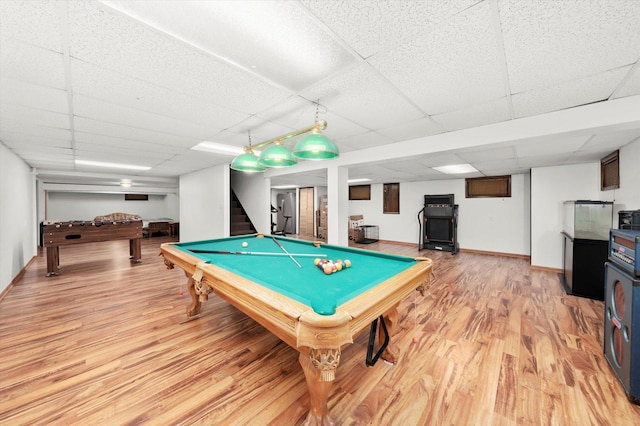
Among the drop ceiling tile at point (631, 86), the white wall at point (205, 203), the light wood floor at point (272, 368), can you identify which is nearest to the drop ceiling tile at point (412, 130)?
the drop ceiling tile at point (631, 86)

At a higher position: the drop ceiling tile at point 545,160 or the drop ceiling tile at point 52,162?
the drop ceiling tile at point 52,162

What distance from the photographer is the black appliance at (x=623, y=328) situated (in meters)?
1.61

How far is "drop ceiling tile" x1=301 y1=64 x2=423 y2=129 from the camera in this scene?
1879 mm

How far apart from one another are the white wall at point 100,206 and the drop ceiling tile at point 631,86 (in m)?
13.0

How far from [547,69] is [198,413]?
3.32 metres

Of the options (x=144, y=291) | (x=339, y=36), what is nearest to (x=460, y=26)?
(x=339, y=36)

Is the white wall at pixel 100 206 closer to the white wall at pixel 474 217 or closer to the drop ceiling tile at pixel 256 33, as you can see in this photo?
the white wall at pixel 474 217

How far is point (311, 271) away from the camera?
206 cm

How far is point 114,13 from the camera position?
1.24 meters

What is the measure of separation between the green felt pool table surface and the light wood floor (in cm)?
76

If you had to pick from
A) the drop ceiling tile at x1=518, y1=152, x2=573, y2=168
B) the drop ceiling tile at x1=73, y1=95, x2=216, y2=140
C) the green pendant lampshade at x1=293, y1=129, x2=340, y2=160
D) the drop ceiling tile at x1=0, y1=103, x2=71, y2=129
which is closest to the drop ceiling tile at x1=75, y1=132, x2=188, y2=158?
the drop ceiling tile at x1=0, y1=103, x2=71, y2=129

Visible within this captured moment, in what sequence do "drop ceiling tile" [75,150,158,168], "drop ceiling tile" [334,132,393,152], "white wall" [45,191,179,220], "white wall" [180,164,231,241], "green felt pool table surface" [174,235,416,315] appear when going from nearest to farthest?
1. "green felt pool table surface" [174,235,416,315]
2. "drop ceiling tile" [334,132,393,152]
3. "drop ceiling tile" [75,150,158,168]
4. "white wall" [180,164,231,241]
5. "white wall" [45,191,179,220]

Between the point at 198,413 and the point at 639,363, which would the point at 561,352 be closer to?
the point at 639,363

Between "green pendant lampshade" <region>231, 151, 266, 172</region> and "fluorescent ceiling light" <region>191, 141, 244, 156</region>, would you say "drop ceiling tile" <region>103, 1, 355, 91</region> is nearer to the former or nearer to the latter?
"green pendant lampshade" <region>231, 151, 266, 172</region>
